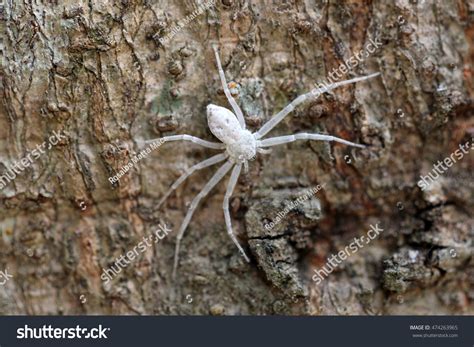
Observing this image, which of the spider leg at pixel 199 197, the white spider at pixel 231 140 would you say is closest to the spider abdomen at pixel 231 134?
the white spider at pixel 231 140

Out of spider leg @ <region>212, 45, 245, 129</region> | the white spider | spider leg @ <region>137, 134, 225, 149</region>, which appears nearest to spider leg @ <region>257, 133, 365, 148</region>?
the white spider

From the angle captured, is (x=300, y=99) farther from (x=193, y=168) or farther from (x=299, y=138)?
(x=193, y=168)

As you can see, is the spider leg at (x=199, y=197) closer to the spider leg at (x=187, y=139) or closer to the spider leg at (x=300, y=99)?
the spider leg at (x=187, y=139)

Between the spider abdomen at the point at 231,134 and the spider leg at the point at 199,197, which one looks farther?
the spider leg at the point at 199,197

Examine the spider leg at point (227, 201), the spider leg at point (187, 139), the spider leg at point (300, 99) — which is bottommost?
the spider leg at point (227, 201)

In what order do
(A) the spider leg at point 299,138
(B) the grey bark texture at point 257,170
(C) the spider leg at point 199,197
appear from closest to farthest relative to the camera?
(B) the grey bark texture at point 257,170 < (A) the spider leg at point 299,138 < (C) the spider leg at point 199,197

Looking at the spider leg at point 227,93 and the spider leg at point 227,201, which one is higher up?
the spider leg at point 227,93

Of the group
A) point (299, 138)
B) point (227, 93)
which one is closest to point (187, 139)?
point (227, 93)
